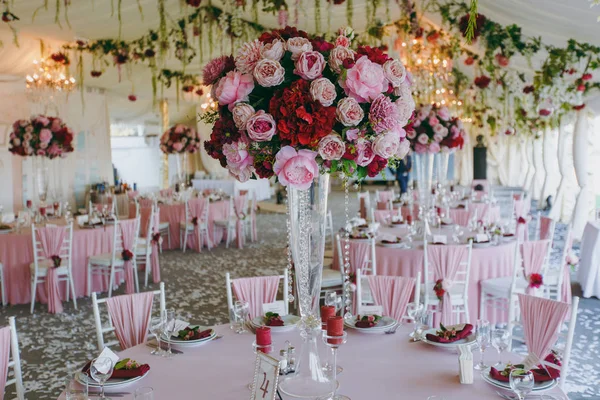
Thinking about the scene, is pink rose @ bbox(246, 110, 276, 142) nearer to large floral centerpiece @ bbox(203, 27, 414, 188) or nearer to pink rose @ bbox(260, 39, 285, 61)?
large floral centerpiece @ bbox(203, 27, 414, 188)

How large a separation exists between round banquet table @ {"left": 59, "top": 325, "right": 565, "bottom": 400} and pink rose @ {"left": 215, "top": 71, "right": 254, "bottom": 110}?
1.10m

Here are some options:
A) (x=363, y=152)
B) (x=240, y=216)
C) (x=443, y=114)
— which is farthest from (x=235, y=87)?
(x=240, y=216)

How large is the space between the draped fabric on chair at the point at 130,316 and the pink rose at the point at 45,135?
18.7 ft

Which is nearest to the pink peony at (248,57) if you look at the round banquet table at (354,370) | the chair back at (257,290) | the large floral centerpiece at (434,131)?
the round banquet table at (354,370)

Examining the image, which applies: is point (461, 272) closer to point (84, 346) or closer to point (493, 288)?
point (493, 288)

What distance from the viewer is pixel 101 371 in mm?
2178

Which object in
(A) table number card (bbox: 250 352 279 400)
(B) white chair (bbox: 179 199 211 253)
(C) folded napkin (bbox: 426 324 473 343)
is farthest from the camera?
(B) white chair (bbox: 179 199 211 253)

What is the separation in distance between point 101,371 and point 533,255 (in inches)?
161

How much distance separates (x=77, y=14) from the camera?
7.62 m

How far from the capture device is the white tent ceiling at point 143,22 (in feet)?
17.3

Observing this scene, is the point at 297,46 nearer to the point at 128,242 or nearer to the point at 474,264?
the point at 474,264

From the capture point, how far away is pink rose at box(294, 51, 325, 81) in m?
1.94

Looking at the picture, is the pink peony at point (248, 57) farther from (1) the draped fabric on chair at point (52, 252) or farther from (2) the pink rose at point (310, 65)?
(1) the draped fabric on chair at point (52, 252)

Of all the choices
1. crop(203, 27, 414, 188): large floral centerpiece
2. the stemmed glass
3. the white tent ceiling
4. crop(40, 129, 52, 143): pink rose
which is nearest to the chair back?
the white tent ceiling
